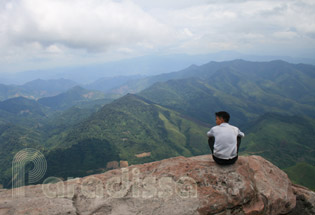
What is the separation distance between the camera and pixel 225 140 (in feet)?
36.3

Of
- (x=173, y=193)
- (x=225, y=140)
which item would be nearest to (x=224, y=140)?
(x=225, y=140)

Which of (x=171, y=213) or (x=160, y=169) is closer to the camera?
(x=171, y=213)

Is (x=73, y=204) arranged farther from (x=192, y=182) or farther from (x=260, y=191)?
(x=260, y=191)

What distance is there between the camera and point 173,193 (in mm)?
10734

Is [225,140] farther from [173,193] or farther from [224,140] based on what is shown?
[173,193]

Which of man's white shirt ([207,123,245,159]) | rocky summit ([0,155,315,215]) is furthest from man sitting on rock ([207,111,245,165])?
rocky summit ([0,155,315,215])

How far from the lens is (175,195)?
10.6 meters

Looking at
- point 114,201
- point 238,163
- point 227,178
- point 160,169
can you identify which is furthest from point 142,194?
point 238,163

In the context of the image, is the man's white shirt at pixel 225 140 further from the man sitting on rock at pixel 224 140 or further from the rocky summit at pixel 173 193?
the rocky summit at pixel 173 193

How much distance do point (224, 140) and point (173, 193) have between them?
4170 mm

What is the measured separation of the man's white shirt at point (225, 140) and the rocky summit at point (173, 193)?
3.40 ft

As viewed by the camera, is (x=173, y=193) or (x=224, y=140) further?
(x=224, y=140)

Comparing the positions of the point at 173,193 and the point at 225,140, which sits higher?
the point at 225,140

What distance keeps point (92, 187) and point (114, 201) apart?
2113mm
